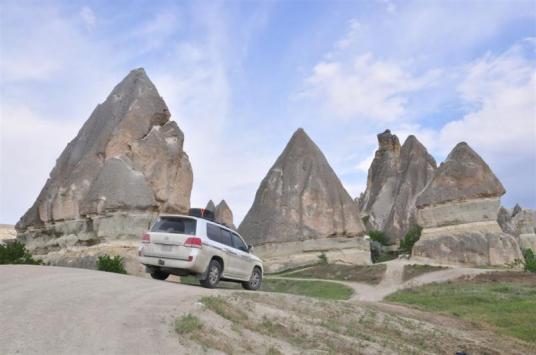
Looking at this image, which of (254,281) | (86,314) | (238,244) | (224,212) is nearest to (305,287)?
(254,281)

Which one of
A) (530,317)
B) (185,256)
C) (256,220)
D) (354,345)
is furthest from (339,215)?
(354,345)

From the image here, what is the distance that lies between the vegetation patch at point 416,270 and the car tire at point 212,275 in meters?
17.7

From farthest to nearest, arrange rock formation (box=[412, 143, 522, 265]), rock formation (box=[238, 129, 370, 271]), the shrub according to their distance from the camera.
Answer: the shrub → rock formation (box=[238, 129, 370, 271]) → rock formation (box=[412, 143, 522, 265])

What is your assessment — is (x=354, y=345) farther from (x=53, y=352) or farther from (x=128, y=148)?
(x=128, y=148)

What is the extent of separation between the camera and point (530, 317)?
49.8 feet

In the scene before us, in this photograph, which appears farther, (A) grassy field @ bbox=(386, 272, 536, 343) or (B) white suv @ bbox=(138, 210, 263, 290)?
(A) grassy field @ bbox=(386, 272, 536, 343)

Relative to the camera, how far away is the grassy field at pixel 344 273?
30625 millimetres

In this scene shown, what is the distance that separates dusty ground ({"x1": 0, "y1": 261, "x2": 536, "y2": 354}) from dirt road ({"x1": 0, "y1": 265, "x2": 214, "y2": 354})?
12mm

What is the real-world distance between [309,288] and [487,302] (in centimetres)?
1016

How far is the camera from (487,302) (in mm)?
18359

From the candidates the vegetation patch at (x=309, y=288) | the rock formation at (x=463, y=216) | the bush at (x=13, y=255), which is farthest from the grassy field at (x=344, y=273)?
the bush at (x=13, y=255)

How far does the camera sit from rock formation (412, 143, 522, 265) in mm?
34438

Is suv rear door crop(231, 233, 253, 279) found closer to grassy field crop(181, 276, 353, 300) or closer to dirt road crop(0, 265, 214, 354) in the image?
dirt road crop(0, 265, 214, 354)

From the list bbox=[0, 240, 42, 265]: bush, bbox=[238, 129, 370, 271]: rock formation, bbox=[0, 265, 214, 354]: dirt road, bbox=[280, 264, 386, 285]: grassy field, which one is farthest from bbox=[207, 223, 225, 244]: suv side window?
bbox=[238, 129, 370, 271]: rock formation
